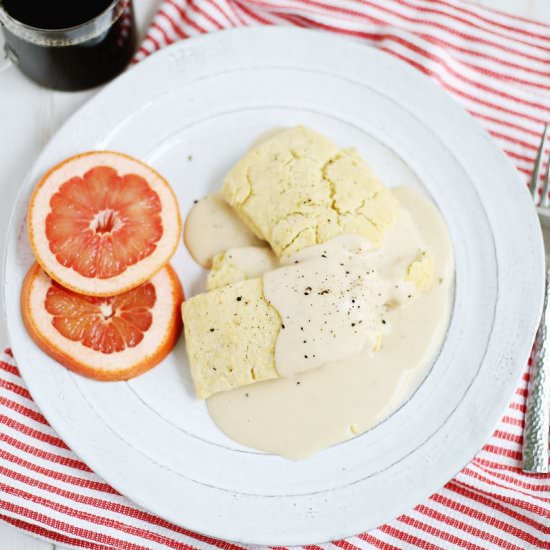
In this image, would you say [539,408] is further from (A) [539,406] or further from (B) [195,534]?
(B) [195,534]

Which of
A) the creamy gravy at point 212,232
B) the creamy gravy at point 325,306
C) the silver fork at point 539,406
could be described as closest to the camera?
the creamy gravy at point 325,306

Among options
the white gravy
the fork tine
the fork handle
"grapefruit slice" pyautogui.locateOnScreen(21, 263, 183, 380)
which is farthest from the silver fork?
"grapefruit slice" pyautogui.locateOnScreen(21, 263, 183, 380)

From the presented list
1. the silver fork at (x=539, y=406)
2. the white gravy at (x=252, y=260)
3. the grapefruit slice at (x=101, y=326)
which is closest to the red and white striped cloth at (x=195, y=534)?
the silver fork at (x=539, y=406)

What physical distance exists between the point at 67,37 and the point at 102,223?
0.68 meters

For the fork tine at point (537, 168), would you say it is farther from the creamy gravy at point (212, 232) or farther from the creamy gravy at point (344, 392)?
the creamy gravy at point (212, 232)

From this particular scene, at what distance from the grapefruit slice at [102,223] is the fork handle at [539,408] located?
4.49 feet

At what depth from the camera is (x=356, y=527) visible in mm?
2727

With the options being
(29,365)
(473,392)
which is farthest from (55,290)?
(473,392)

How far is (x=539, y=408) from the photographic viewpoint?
2.88 metres

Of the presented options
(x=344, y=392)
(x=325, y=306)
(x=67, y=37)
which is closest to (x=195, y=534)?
(x=344, y=392)

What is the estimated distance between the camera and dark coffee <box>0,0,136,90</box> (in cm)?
287

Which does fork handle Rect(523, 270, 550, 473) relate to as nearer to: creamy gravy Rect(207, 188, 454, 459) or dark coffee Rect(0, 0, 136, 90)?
creamy gravy Rect(207, 188, 454, 459)

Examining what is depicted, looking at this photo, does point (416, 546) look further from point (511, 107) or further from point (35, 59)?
point (35, 59)

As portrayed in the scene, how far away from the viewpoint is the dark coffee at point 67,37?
287cm
